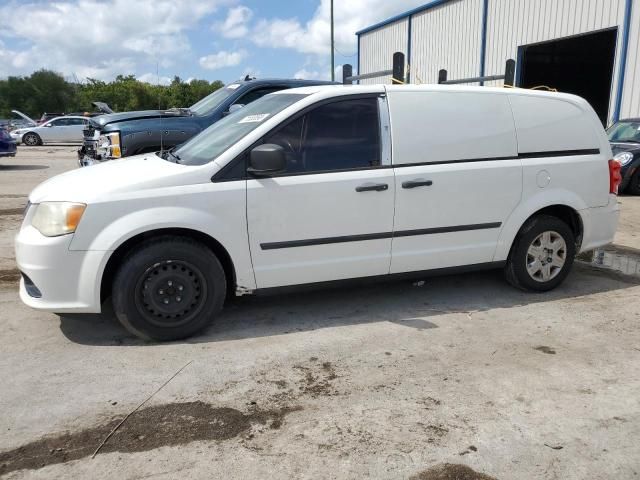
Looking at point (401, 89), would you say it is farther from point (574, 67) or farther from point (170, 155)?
point (574, 67)

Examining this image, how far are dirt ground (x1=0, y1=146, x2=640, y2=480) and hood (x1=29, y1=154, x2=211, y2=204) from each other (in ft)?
3.48

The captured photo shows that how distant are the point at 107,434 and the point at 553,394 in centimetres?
253

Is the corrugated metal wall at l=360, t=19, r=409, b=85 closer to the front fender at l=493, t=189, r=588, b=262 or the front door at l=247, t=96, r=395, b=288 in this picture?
the front fender at l=493, t=189, r=588, b=262

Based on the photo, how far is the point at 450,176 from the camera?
451 centimetres

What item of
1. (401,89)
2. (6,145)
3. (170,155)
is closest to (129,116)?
(170,155)

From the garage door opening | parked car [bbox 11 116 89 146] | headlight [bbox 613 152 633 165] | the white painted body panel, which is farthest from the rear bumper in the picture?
parked car [bbox 11 116 89 146]

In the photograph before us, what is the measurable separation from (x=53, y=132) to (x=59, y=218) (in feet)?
87.9

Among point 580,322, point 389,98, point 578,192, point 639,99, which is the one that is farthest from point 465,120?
Answer: point 639,99

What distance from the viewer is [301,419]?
3.03 metres

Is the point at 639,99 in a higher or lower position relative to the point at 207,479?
higher

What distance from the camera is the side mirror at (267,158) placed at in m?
3.89

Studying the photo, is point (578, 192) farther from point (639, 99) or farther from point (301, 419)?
point (639, 99)

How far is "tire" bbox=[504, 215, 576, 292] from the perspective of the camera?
16.3ft

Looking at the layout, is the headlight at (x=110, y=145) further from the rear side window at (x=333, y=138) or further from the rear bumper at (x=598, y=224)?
the rear bumper at (x=598, y=224)
